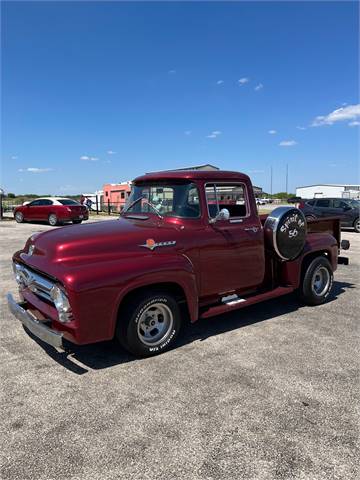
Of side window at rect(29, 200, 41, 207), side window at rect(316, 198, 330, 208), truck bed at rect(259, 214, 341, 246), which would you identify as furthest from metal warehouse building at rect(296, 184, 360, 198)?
truck bed at rect(259, 214, 341, 246)

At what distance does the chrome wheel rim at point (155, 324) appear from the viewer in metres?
4.04

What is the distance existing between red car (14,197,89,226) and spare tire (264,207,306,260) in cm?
1688

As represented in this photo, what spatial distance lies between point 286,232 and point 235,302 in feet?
4.05

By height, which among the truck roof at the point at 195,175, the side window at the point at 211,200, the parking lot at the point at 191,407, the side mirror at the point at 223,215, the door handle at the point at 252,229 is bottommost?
the parking lot at the point at 191,407

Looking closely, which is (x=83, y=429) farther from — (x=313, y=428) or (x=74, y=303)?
(x=313, y=428)

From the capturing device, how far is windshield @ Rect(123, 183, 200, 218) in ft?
14.8

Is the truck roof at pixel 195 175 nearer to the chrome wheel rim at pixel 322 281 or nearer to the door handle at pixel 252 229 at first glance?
the door handle at pixel 252 229

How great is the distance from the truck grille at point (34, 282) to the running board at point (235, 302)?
173cm

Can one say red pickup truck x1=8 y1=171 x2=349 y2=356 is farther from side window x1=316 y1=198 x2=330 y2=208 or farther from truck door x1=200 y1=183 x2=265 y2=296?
side window x1=316 y1=198 x2=330 y2=208

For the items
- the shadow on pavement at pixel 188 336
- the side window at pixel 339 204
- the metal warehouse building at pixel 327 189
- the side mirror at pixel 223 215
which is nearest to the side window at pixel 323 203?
the side window at pixel 339 204

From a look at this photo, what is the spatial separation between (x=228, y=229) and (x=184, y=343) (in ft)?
4.83

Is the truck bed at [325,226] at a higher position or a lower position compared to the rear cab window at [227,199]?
lower

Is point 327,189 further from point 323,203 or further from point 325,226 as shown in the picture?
point 325,226

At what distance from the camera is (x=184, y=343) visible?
4473 millimetres
